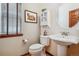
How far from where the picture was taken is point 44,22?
1.56m

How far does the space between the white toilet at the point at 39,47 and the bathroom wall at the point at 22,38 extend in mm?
63

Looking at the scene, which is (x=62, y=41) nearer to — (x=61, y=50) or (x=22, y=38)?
(x=61, y=50)

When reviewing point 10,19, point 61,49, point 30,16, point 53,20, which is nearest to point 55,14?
point 53,20

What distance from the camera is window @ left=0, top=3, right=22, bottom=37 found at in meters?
1.50

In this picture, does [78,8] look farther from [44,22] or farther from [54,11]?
[44,22]

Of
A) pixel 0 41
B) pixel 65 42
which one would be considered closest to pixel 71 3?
pixel 65 42

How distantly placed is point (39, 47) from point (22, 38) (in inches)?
11.9

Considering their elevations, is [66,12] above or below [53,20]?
above

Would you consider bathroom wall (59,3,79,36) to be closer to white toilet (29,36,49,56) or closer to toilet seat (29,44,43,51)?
white toilet (29,36,49,56)

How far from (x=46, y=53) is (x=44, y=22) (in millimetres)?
493

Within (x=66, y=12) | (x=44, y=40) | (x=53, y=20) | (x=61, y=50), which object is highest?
(x=66, y=12)

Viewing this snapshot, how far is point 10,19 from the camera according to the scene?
1520 mm

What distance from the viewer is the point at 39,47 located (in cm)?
156

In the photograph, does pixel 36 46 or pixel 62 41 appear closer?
pixel 62 41
